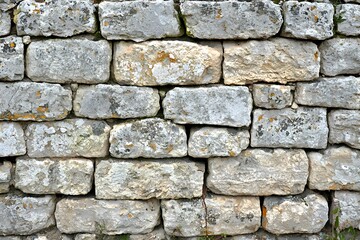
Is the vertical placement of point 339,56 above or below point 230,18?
below

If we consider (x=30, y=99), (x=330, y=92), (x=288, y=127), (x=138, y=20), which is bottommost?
(x=288, y=127)

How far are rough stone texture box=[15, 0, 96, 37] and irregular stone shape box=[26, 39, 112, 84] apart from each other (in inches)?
3.7

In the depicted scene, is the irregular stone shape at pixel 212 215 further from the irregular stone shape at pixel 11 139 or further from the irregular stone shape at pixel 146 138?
the irregular stone shape at pixel 11 139

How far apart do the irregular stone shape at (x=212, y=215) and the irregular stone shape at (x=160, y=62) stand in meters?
1.02

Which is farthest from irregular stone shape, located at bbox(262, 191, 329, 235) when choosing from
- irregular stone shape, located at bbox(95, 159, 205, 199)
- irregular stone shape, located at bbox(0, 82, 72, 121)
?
irregular stone shape, located at bbox(0, 82, 72, 121)

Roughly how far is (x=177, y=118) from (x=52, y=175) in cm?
111

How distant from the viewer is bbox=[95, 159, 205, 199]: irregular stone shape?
11.0 feet

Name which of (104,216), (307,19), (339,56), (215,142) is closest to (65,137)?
(104,216)

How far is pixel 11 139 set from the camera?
3281mm

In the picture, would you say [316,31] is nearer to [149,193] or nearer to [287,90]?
[287,90]

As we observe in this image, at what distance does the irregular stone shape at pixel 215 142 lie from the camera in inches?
131

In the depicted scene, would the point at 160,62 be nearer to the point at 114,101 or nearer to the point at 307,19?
the point at 114,101

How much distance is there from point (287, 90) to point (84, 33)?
5.52 feet

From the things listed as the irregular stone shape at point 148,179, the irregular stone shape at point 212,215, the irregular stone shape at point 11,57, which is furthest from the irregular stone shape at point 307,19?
the irregular stone shape at point 11,57
